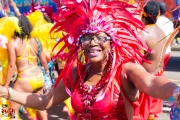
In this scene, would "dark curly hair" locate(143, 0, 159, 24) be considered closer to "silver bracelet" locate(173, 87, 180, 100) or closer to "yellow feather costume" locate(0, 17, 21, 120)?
"yellow feather costume" locate(0, 17, 21, 120)

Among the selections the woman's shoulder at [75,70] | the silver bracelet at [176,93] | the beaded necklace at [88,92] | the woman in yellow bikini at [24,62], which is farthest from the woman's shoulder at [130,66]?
the woman in yellow bikini at [24,62]

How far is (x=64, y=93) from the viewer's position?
7.62ft

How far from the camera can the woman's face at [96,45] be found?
2078mm

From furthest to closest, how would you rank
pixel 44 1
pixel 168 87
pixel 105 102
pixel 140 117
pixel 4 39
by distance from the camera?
1. pixel 44 1
2. pixel 4 39
3. pixel 140 117
4. pixel 105 102
5. pixel 168 87

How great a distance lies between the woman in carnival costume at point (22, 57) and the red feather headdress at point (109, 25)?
2007 mm

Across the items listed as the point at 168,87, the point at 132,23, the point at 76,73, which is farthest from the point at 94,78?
the point at 168,87

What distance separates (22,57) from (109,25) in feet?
7.44

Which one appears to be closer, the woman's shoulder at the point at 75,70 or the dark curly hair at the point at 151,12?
the woman's shoulder at the point at 75,70

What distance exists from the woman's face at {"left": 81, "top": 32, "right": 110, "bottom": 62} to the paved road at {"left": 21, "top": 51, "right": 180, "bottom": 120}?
10.7 feet

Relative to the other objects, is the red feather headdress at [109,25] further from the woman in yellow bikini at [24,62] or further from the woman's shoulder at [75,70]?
the woman in yellow bikini at [24,62]

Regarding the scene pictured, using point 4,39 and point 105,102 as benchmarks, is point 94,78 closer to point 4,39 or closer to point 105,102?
point 105,102

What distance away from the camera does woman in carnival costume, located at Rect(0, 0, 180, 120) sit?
209cm

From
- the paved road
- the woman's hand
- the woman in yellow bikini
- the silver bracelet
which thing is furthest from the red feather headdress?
the paved road

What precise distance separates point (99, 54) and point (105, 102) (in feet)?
0.96
